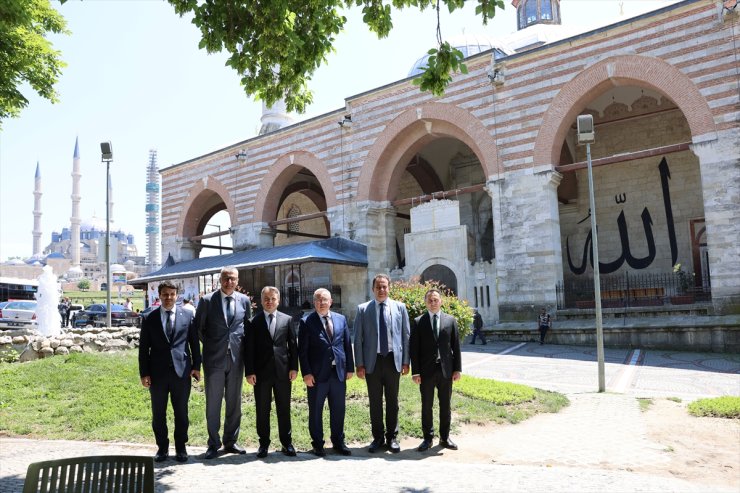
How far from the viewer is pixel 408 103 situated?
19594 millimetres

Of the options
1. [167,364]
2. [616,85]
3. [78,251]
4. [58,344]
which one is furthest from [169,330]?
[78,251]

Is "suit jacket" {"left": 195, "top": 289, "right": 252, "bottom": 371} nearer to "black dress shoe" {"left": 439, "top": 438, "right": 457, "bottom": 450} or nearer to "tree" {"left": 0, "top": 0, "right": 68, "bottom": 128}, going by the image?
"black dress shoe" {"left": 439, "top": 438, "right": 457, "bottom": 450}

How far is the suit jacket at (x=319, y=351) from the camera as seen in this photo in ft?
17.7

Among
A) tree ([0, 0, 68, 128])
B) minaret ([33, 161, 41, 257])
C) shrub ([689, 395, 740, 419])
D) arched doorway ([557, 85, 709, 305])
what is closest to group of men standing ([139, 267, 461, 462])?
shrub ([689, 395, 740, 419])

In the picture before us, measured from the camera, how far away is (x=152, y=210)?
105 metres

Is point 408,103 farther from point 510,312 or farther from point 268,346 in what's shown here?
point 268,346

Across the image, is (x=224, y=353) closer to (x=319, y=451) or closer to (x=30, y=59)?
(x=319, y=451)

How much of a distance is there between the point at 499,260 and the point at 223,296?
12.8m

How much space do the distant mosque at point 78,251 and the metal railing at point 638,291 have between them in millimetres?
63343

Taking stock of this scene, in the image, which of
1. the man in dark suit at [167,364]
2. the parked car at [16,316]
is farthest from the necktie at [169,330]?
the parked car at [16,316]

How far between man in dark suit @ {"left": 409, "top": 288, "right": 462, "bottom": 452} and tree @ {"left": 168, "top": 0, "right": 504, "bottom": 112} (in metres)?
2.59

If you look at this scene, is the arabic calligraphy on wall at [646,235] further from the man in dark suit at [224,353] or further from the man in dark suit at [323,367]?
the man in dark suit at [224,353]

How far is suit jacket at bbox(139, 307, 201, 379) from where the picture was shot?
5141mm

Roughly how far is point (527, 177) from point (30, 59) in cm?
1294
